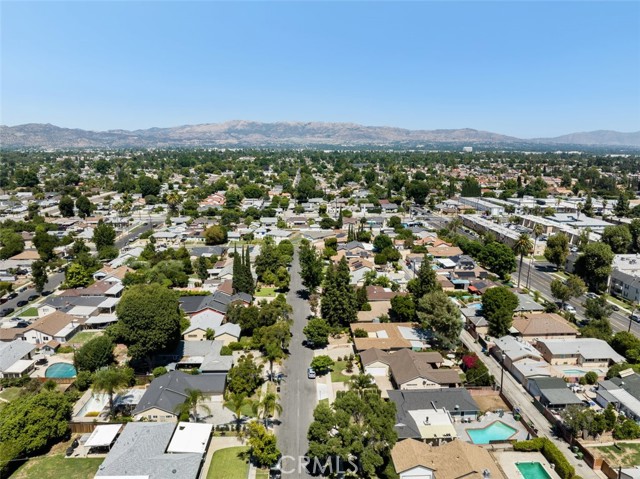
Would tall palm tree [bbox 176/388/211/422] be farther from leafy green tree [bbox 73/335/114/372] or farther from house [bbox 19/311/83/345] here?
house [bbox 19/311/83/345]

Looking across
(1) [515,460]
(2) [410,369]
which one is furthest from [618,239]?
(1) [515,460]

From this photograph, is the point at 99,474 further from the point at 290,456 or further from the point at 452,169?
the point at 452,169

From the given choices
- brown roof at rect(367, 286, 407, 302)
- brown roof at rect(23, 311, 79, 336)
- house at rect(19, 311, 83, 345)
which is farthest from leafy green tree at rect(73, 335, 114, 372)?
brown roof at rect(367, 286, 407, 302)

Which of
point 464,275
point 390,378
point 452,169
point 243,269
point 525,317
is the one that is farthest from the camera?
point 452,169

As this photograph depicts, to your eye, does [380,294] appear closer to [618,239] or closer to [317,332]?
[317,332]

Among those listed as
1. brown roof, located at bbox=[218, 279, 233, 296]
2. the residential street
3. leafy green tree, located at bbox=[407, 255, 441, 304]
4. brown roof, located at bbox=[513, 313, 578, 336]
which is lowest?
the residential street

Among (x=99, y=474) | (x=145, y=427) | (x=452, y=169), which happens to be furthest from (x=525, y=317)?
(x=452, y=169)
